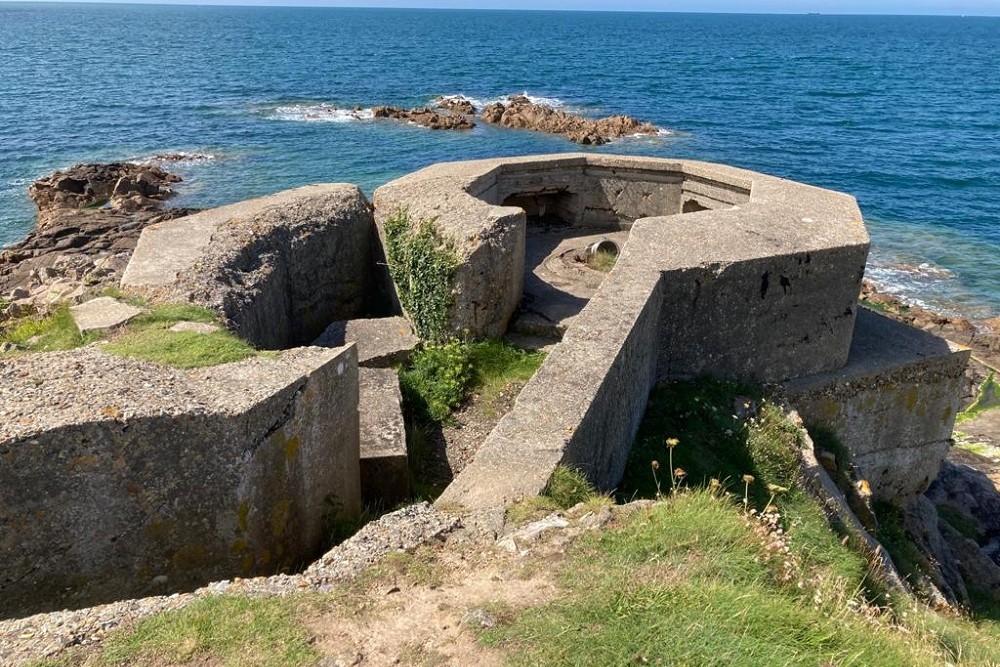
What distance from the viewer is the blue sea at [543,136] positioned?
27672 mm

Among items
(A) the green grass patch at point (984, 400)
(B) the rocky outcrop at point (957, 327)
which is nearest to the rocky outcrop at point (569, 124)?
(B) the rocky outcrop at point (957, 327)

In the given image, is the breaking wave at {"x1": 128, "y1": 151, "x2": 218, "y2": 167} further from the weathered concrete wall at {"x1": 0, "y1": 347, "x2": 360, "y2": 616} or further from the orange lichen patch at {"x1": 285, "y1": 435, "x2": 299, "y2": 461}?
the orange lichen patch at {"x1": 285, "y1": 435, "x2": 299, "y2": 461}

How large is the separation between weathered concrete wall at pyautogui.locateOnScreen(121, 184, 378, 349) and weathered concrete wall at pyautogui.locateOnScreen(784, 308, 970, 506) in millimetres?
4953

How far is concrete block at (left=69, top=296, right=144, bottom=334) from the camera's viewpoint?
5793mm

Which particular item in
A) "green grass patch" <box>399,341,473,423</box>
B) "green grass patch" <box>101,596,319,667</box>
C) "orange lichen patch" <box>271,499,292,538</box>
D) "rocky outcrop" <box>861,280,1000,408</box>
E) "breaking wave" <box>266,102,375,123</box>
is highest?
"green grass patch" <box>101,596,319,667</box>

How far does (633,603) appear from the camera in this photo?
11.1 feet

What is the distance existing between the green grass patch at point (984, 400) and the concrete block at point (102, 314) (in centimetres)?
1650

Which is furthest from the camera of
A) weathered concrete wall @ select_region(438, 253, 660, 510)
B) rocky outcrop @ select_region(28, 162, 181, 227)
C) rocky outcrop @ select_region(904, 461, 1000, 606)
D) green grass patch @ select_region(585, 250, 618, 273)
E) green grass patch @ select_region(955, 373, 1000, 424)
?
rocky outcrop @ select_region(28, 162, 181, 227)

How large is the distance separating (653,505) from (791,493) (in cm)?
305

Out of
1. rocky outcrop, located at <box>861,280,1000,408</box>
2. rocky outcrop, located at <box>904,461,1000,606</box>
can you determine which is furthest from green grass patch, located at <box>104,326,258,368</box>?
rocky outcrop, located at <box>861,280,1000,408</box>

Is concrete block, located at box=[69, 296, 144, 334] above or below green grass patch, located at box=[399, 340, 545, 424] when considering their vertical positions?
above

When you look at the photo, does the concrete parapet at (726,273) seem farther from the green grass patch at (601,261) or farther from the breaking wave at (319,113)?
the breaking wave at (319,113)

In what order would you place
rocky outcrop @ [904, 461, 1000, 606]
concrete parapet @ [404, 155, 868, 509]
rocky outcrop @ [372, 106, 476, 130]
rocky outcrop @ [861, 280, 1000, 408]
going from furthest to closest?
rocky outcrop @ [372, 106, 476, 130], rocky outcrop @ [861, 280, 1000, 408], rocky outcrop @ [904, 461, 1000, 606], concrete parapet @ [404, 155, 868, 509]

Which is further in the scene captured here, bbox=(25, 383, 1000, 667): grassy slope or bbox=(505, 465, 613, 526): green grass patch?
bbox=(505, 465, 613, 526): green grass patch
